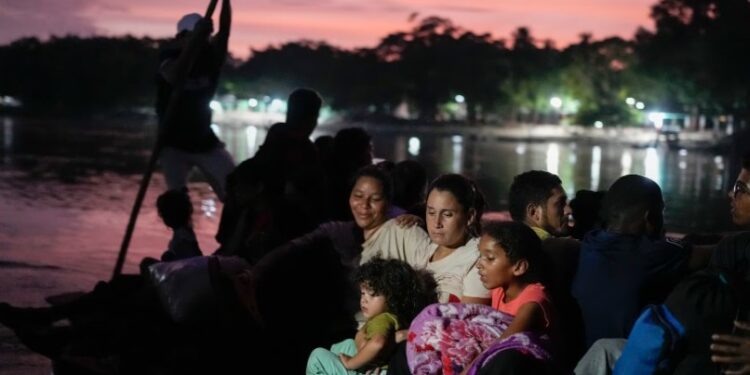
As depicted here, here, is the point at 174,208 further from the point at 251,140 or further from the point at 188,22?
the point at 251,140

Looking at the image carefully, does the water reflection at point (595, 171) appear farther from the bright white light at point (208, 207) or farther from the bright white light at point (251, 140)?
the bright white light at point (251, 140)

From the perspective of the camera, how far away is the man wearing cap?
24.2 ft

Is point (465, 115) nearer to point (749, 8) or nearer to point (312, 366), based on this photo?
point (749, 8)

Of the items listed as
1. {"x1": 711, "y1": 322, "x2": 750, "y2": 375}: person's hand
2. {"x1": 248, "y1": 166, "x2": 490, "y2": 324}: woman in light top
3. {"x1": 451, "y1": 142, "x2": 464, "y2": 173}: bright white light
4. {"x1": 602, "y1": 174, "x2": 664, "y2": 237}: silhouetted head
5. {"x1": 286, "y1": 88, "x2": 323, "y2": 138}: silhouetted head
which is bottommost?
{"x1": 451, "y1": 142, "x2": 464, "y2": 173}: bright white light

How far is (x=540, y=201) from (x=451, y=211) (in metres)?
0.51

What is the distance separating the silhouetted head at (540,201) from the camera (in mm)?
5164

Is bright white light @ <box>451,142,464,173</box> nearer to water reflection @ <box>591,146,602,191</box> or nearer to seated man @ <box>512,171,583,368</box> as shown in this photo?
water reflection @ <box>591,146,602,191</box>

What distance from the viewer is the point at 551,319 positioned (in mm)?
4266

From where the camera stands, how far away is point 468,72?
101m

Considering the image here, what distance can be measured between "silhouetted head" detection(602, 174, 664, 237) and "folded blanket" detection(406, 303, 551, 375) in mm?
564

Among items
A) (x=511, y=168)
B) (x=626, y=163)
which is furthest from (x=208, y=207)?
(x=626, y=163)

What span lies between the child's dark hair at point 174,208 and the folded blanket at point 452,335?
3.22m

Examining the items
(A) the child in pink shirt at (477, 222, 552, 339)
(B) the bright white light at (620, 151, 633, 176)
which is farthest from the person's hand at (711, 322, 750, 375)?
(B) the bright white light at (620, 151, 633, 176)

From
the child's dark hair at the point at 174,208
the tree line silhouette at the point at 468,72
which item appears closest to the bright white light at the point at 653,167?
the child's dark hair at the point at 174,208
